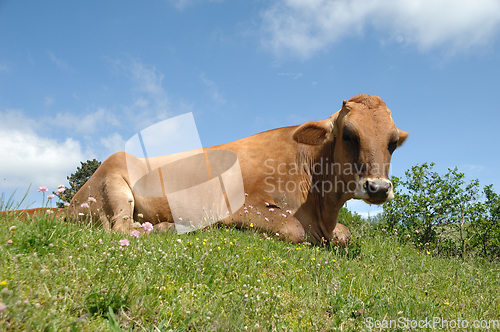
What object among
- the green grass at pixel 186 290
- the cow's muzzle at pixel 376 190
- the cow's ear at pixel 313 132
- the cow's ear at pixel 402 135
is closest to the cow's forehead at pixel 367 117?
the cow's ear at pixel 313 132

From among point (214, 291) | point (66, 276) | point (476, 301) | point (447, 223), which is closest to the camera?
point (66, 276)

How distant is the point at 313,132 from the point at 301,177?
991 mm

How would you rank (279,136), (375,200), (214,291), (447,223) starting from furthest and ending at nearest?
(447,223) < (279,136) < (375,200) < (214,291)

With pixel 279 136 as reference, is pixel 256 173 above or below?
below

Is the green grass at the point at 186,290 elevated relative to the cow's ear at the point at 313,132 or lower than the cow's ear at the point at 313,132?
lower

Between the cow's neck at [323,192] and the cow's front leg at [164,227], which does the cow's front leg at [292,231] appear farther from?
the cow's front leg at [164,227]

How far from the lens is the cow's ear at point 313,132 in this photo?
6887 mm

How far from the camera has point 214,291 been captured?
3.14 metres

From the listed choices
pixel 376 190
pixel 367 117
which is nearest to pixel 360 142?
pixel 367 117

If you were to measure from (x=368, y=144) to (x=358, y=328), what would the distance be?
361 cm

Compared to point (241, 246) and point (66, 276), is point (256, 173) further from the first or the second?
point (66, 276)

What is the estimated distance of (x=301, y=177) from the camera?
22.7 feet

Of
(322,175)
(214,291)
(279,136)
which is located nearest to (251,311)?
(214,291)

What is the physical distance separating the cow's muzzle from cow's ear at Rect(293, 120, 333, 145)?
1.73 metres
